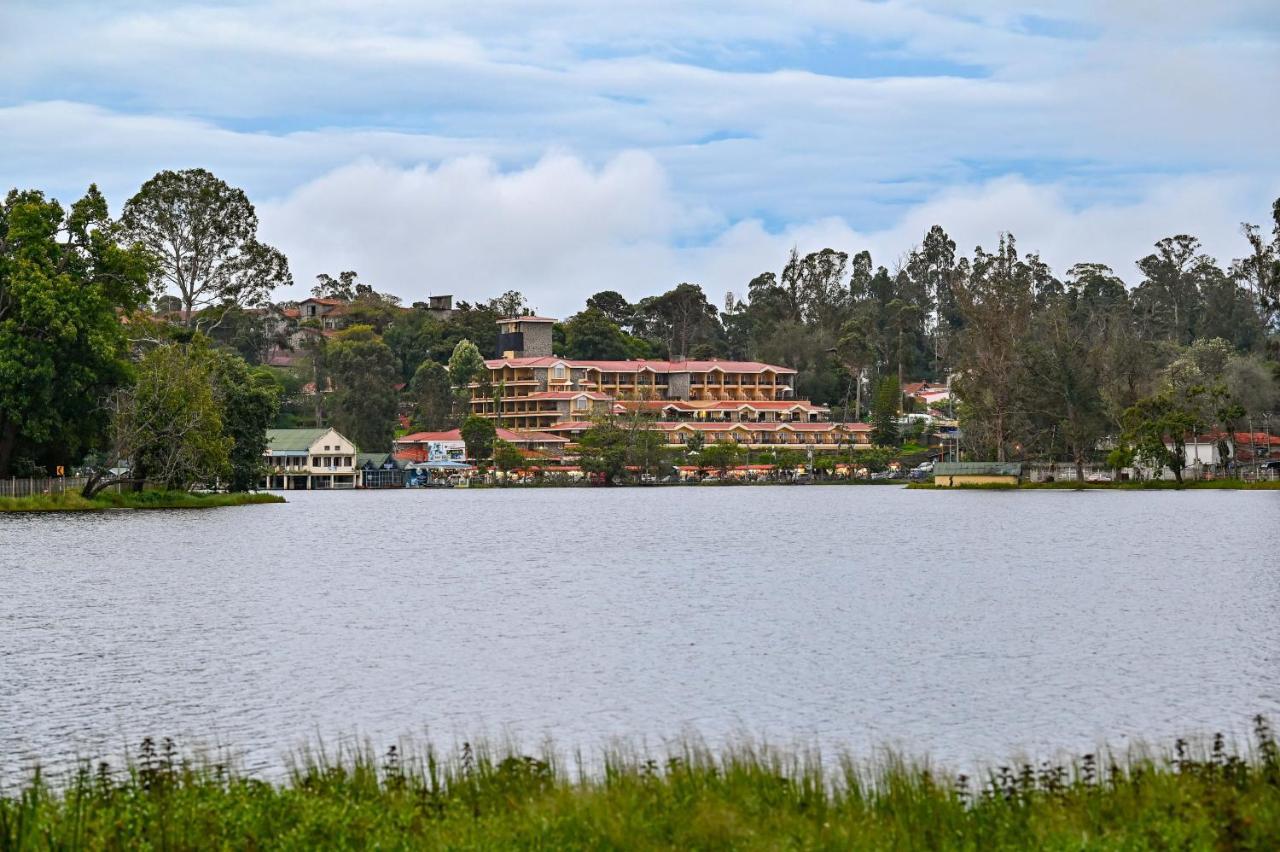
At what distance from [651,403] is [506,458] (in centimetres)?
2377

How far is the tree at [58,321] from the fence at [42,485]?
72cm

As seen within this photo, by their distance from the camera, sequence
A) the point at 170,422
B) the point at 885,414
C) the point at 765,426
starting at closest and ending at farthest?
A: the point at 170,422, the point at 885,414, the point at 765,426

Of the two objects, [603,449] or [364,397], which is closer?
[603,449]

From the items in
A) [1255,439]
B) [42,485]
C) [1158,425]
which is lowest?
[42,485]

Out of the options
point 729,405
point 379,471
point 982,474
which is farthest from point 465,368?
point 982,474

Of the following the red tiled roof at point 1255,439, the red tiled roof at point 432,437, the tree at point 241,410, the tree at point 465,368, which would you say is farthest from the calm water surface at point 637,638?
the tree at point 465,368

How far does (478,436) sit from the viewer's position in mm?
169250

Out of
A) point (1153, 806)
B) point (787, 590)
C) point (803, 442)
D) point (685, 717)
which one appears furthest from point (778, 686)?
point (803, 442)

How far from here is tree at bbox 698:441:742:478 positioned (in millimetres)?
169375

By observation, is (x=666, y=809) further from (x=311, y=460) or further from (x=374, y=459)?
(x=374, y=459)

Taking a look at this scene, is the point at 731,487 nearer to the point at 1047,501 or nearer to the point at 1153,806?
the point at 1047,501

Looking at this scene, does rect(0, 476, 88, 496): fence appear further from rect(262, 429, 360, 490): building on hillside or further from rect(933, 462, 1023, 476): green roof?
rect(933, 462, 1023, 476): green roof

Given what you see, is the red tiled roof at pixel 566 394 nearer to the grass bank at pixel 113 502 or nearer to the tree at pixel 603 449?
the tree at pixel 603 449

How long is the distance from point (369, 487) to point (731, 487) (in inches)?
1460
